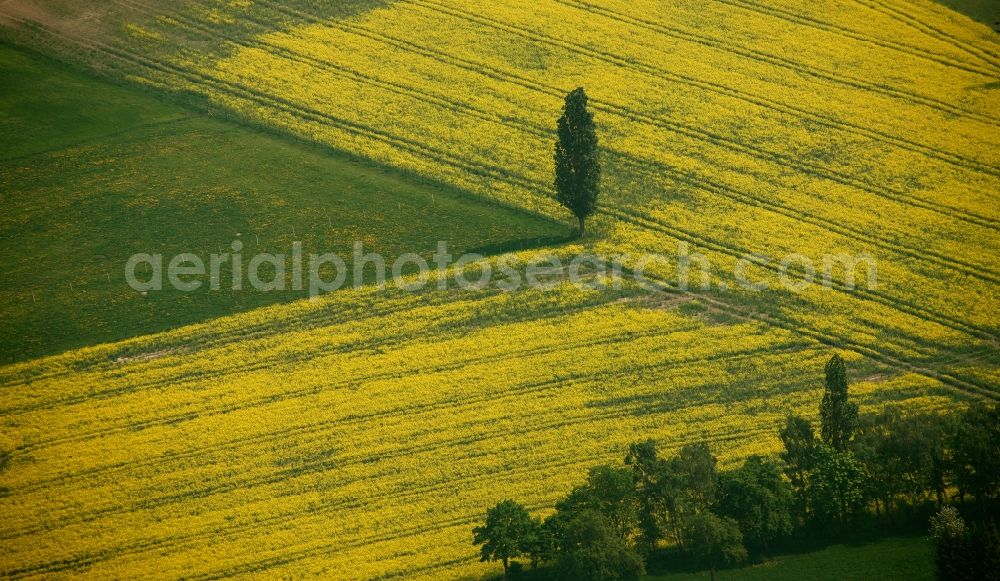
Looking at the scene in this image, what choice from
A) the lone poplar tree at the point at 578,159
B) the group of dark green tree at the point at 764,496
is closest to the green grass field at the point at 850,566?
the group of dark green tree at the point at 764,496

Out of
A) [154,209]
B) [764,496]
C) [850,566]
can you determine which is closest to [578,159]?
[154,209]

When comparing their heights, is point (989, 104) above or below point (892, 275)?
above

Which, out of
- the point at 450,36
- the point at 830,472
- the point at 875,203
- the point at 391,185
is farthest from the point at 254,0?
the point at 830,472

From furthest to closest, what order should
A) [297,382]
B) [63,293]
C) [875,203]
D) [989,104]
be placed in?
[989,104]
[875,203]
[63,293]
[297,382]

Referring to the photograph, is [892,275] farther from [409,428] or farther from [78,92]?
[78,92]

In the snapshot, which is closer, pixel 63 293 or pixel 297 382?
pixel 297 382

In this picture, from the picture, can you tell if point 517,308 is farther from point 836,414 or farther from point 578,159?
point 836,414
